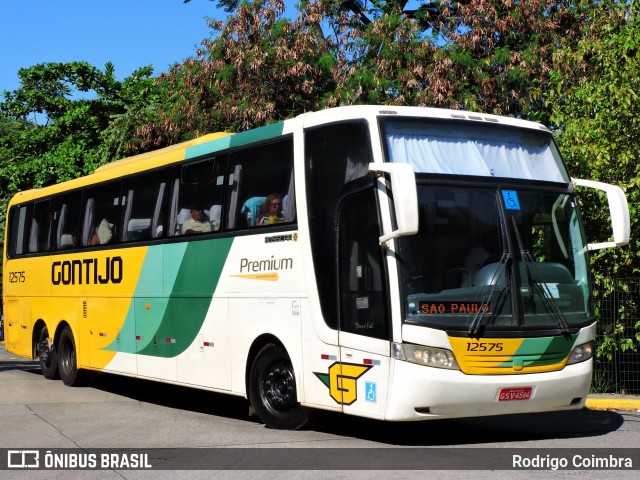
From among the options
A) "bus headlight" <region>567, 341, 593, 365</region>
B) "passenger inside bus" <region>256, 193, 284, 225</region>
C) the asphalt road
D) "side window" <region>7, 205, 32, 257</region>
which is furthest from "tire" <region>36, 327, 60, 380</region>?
"bus headlight" <region>567, 341, 593, 365</region>

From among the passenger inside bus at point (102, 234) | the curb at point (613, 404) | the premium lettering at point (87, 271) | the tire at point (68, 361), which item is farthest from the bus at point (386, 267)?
the tire at point (68, 361)

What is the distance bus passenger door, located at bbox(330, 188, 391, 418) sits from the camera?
31.8ft

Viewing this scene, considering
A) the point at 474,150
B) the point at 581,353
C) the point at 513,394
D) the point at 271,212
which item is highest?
the point at 474,150

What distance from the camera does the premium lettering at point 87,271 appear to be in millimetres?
15484

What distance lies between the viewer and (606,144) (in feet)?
51.9

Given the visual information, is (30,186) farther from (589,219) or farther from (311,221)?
(311,221)

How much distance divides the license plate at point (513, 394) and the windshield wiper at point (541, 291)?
765 millimetres

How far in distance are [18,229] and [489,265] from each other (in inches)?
503

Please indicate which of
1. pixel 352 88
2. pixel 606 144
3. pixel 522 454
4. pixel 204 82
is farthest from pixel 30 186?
pixel 522 454

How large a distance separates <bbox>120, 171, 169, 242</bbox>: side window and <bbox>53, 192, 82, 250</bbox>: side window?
212 centimetres

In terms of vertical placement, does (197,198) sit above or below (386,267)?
above

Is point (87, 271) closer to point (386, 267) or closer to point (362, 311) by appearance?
point (362, 311)

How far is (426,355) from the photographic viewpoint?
31.1 feet

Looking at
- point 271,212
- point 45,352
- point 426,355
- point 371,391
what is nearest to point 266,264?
point 271,212
